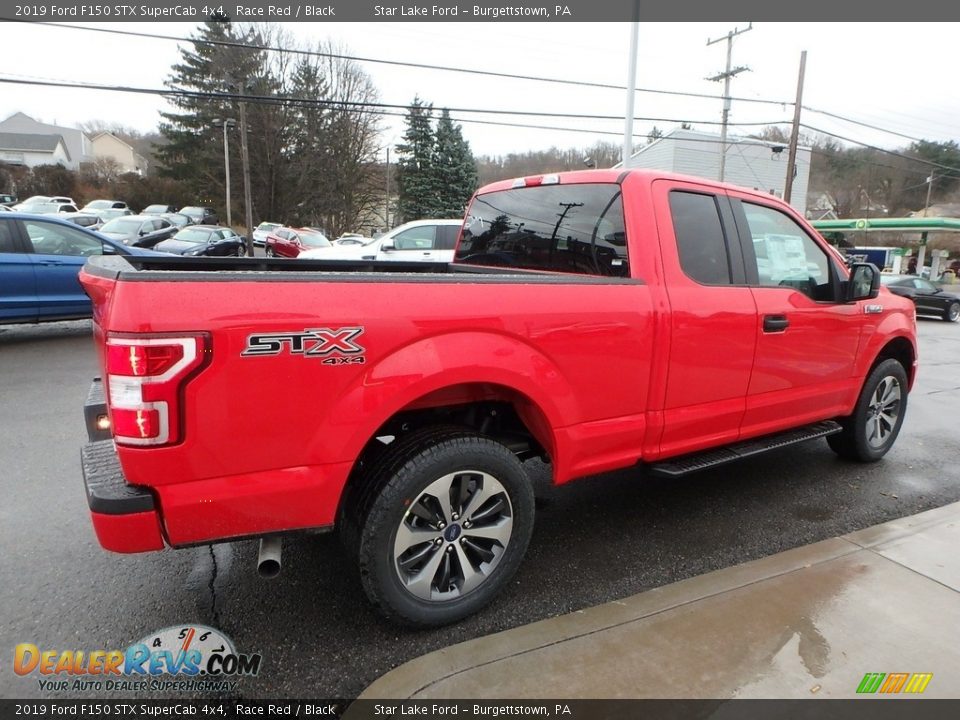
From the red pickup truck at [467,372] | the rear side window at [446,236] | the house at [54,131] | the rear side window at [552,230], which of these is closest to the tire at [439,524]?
the red pickup truck at [467,372]

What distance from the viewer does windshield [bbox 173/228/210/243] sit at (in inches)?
788

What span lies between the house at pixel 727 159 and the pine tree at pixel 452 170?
13.0 m

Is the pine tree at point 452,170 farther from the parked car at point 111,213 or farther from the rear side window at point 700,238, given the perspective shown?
the rear side window at point 700,238

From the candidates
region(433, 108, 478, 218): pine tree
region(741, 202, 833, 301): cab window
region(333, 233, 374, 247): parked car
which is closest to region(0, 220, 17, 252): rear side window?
region(741, 202, 833, 301): cab window

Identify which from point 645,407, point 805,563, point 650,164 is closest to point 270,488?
point 645,407

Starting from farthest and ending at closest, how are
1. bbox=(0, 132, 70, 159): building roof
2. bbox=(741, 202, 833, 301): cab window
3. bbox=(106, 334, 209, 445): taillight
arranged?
bbox=(0, 132, 70, 159): building roof
bbox=(741, 202, 833, 301): cab window
bbox=(106, 334, 209, 445): taillight

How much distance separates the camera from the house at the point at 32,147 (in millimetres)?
71188

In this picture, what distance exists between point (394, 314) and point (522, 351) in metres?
0.62

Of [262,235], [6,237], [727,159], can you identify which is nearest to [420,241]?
[6,237]

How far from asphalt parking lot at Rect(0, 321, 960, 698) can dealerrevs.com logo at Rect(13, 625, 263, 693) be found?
0.05 metres

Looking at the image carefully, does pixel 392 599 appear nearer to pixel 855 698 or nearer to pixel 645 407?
pixel 645 407

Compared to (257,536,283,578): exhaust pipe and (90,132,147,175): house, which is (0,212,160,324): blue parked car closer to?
(257,536,283,578): exhaust pipe

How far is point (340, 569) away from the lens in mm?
2963

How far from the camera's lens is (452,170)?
44344 millimetres
